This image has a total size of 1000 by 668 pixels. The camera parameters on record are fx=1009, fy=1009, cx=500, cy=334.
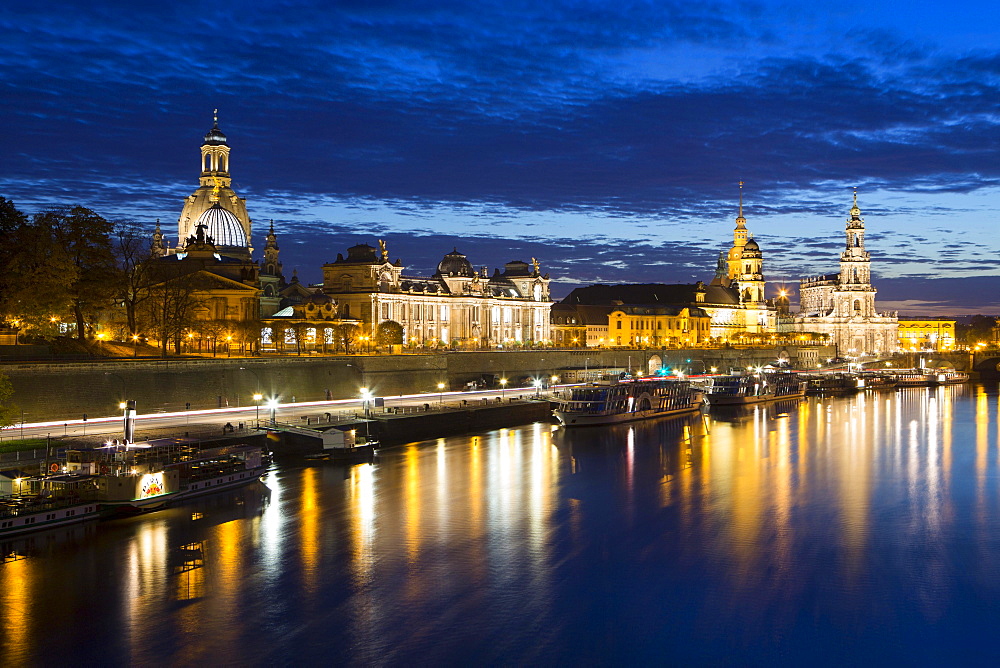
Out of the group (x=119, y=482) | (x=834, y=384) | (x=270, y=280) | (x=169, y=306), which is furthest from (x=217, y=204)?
(x=119, y=482)

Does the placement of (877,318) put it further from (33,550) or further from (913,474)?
(33,550)

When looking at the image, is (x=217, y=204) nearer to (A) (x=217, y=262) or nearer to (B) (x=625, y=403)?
(A) (x=217, y=262)

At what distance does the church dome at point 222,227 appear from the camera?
116000 millimetres

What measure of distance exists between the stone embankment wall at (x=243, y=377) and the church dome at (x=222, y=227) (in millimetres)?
Answer: 37975

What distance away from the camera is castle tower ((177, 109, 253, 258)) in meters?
117

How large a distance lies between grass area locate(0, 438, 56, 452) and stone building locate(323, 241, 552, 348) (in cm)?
5826

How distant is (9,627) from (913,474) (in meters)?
41.1

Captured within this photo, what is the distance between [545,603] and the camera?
28062 mm

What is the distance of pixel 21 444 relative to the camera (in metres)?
40.8

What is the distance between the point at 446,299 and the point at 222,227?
2723 cm

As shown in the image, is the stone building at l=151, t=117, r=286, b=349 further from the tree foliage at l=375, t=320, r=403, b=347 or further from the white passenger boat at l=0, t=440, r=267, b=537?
the white passenger boat at l=0, t=440, r=267, b=537

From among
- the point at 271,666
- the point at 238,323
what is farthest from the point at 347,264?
the point at 271,666

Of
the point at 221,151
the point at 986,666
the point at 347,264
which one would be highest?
the point at 221,151

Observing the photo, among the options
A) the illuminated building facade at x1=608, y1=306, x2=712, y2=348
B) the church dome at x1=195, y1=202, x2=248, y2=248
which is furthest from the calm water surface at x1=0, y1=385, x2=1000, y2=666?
the illuminated building facade at x1=608, y1=306, x2=712, y2=348
